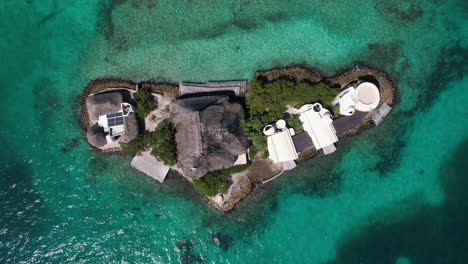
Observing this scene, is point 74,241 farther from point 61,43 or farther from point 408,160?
point 408,160

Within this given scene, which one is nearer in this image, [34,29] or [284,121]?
[284,121]

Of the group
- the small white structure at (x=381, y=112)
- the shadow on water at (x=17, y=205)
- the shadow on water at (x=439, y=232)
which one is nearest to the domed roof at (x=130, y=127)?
the shadow on water at (x=17, y=205)

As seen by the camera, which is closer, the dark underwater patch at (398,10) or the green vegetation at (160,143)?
the green vegetation at (160,143)

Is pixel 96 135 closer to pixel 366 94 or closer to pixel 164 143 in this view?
pixel 164 143

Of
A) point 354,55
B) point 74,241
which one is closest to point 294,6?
point 354,55

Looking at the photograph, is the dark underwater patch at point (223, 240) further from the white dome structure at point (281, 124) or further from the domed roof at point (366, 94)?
the domed roof at point (366, 94)

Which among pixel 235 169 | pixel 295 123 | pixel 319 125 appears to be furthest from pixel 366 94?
pixel 235 169

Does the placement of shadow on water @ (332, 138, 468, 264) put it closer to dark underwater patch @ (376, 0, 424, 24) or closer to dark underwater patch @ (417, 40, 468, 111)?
dark underwater patch @ (417, 40, 468, 111)
